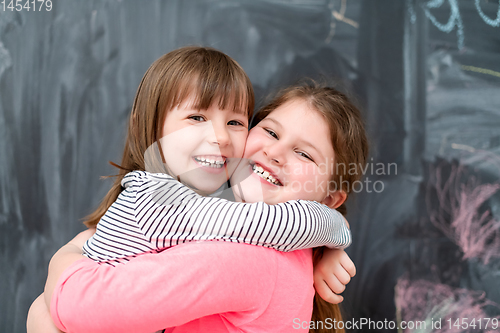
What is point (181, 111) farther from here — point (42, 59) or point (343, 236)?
point (42, 59)

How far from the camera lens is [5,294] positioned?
136cm

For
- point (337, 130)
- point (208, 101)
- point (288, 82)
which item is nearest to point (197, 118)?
point (208, 101)

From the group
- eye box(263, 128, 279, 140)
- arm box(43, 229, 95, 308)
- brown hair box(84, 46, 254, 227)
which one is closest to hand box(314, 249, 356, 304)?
eye box(263, 128, 279, 140)

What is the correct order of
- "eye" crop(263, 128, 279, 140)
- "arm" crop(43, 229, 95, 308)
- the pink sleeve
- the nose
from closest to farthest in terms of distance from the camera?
the pink sleeve
"arm" crop(43, 229, 95, 308)
the nose
"eye" crop(263, 128, 279, 140)

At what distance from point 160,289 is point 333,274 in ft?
1.81

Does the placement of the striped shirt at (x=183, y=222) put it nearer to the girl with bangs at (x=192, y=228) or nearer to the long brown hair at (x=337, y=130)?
the girl with bangs at (x=192, y=228)

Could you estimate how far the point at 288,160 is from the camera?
102cm

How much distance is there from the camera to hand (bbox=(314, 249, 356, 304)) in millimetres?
1001

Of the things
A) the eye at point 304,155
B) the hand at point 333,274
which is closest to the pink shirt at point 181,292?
the hand at point 333,274

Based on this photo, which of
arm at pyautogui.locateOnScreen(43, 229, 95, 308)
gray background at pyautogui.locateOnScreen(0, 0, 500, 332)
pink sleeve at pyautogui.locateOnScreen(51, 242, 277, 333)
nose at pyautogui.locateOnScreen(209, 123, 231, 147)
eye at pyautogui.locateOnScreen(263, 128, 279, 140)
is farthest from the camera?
gray background at pyautogui.locateOnScreen(0, 0, 500, 332)

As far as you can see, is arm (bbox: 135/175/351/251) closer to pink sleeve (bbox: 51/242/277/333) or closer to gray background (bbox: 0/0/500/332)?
pink sleeve (bbox: 51/242/277/333)

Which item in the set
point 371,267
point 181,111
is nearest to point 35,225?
point 181,111

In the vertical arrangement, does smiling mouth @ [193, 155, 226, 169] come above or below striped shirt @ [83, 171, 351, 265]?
above

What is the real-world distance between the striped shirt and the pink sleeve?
38 mm
